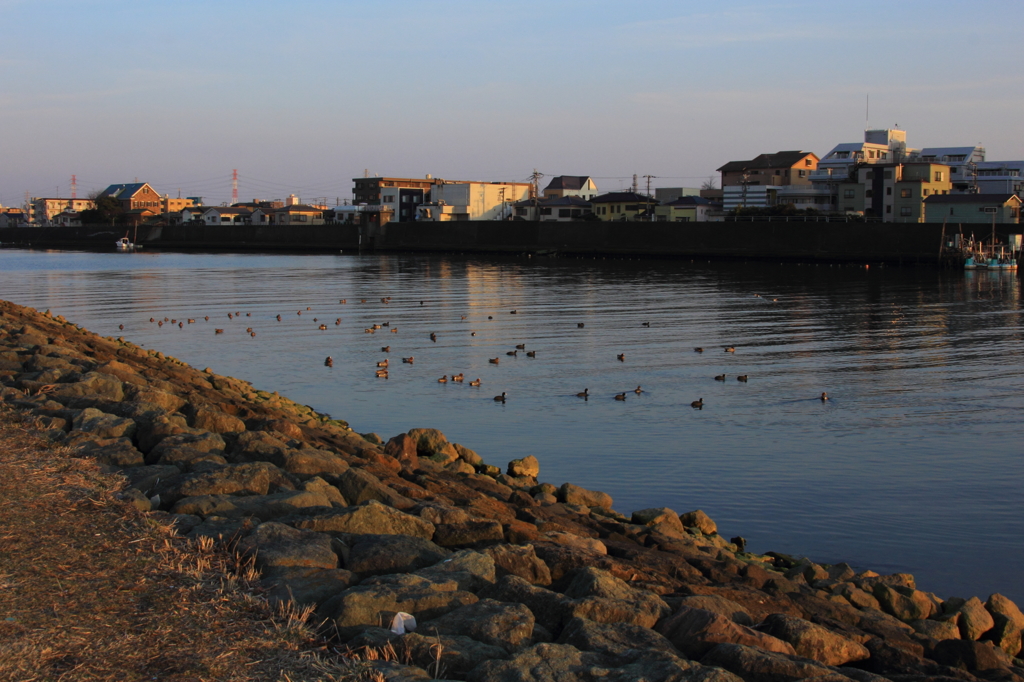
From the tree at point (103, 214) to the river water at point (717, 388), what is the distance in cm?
7969

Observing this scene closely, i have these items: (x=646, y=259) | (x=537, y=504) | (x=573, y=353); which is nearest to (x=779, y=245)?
(x=646, y=259)

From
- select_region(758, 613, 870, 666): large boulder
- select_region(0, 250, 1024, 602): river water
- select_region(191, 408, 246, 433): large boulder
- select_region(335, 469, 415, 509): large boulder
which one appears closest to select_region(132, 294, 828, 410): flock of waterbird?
select_region(0, 250, 1024, 602): river water

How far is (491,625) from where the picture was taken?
4.09 meters

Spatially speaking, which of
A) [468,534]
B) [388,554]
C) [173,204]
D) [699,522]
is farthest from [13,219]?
[388,554]

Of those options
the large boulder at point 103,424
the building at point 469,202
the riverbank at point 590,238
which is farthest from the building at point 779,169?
the large boulder at point 103,424

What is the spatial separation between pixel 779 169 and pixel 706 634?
81.8m

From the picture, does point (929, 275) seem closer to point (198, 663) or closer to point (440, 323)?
point (440, 323)

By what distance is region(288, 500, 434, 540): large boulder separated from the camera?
5.32 metres

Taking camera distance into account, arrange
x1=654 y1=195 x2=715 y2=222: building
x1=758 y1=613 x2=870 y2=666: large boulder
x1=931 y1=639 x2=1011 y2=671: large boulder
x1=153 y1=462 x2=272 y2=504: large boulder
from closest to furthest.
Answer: x1=758 y1=613 x2=870 y2=666: large boulder
x1=931 y1=639 x2=1011 y2=671: large boulder
x1=153 y1=462 x2=272 y2=504: large boulder
x1=654 y1=195 x2=715 y2=222: building

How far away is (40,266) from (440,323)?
45641 millimetres

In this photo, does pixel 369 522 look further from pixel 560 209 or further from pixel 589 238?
pixel 560 209

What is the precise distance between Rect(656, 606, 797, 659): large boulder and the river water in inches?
161

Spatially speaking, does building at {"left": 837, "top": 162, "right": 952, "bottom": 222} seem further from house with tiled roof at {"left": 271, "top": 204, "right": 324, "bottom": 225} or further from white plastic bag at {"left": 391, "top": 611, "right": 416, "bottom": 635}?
white plastic bag at {"left": 391, "top": 611, "right": 416, "bottom": 635}

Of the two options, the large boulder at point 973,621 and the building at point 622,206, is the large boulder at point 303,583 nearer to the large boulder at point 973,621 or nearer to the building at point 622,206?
the large boulder at point 973,621
